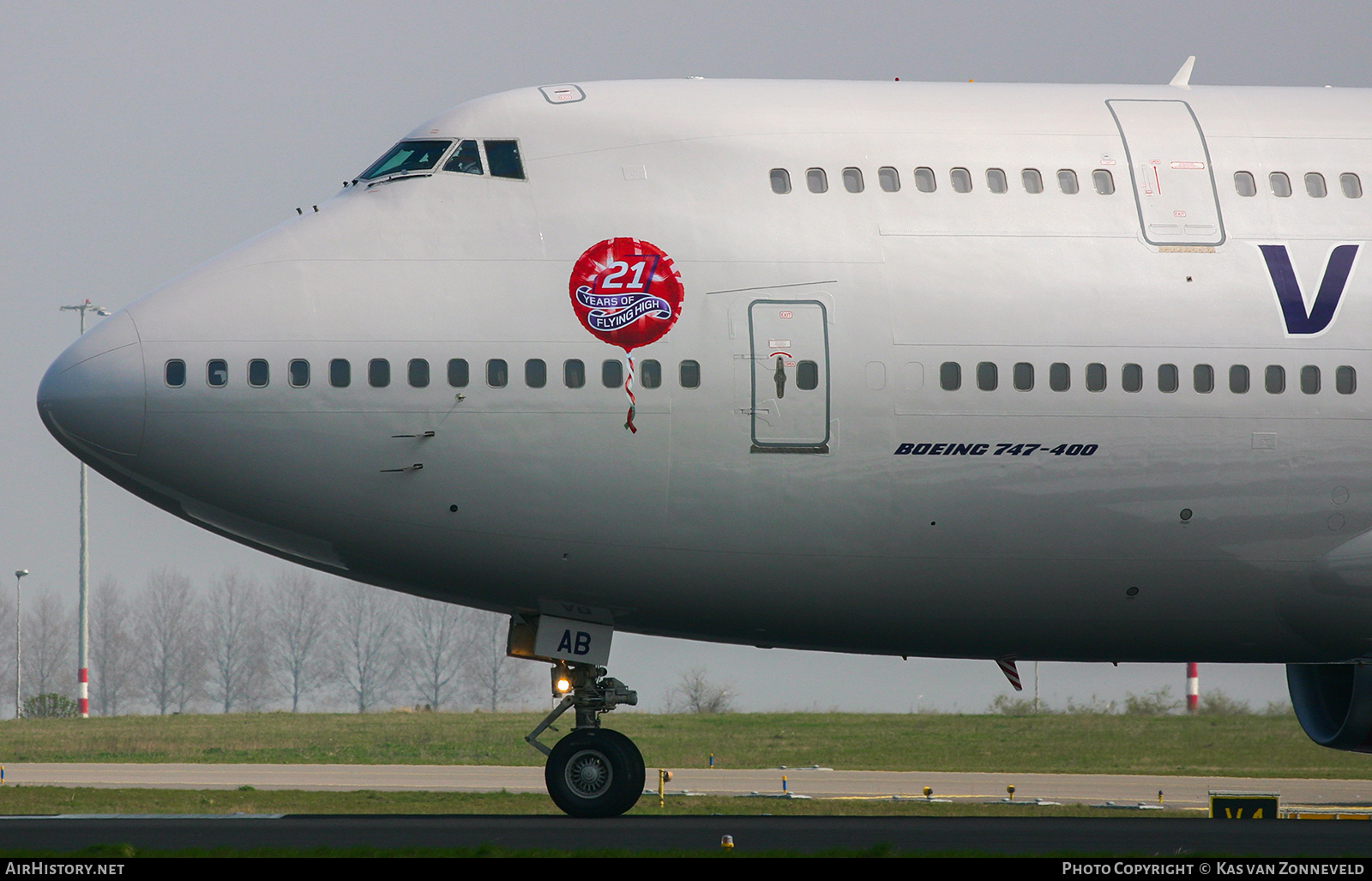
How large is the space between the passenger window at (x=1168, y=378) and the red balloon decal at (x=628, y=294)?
464cm

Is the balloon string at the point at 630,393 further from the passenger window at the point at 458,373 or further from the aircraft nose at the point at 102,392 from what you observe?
the aircraft nose at the point at 102,392

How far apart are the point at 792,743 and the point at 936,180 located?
27.0 m

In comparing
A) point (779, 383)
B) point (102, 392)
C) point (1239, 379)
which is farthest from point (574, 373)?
point (1239, 379)

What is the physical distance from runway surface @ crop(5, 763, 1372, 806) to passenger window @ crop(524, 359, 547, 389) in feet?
45.5

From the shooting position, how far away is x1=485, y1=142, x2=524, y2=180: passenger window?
14781mm

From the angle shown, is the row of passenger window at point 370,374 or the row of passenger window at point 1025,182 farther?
the row of passenger window at point 1025,182

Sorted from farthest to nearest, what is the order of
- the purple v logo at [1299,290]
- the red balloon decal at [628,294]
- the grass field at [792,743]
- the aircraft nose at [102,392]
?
the grass field at [792,743], the purple v logo at [1299,290], the red balloon decal at [628,294], the aircraft nose at [102,392]

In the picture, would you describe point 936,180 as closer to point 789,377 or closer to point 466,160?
point 789,377

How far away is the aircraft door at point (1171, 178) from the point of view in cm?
1480

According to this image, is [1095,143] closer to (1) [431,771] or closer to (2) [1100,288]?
(2) [1100,288]

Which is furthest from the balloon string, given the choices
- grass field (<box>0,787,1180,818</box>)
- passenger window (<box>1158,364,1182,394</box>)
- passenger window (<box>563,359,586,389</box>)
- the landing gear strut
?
grass field (<box>0,787,1180,818</box>)

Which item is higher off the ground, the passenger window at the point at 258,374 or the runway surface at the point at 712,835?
the passenger window at the point at 258,374

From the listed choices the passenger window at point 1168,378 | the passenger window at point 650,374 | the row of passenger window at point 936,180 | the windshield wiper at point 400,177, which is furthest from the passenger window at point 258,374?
the passenger window at point 1168,378

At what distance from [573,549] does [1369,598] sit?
7.81 metres
